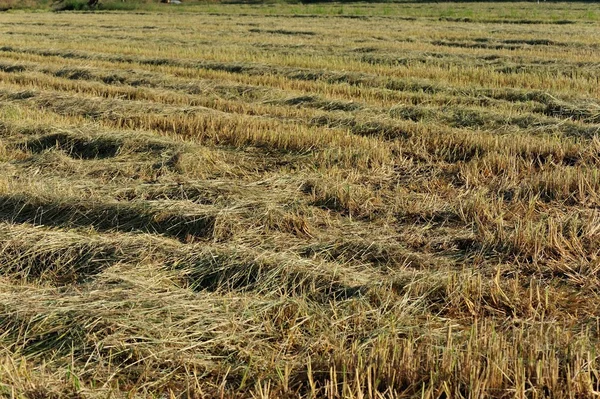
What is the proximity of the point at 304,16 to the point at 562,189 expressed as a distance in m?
27.1

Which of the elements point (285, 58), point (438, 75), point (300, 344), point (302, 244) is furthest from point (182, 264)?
point (285, 58)

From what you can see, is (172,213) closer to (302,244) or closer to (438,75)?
(302,244)

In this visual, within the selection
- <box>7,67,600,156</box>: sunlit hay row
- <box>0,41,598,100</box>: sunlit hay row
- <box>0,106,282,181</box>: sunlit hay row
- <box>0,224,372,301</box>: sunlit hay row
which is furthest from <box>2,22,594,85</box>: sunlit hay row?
<box>0,224,372,301</box>: sunlit hay row

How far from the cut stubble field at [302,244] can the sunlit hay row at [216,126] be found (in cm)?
4

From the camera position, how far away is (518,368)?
9.56 feet

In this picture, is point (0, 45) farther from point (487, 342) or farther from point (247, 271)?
point (487, 342)

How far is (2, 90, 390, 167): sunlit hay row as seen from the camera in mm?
7023

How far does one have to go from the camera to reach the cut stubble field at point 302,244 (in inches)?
121

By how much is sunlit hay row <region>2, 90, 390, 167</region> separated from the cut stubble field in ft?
0.12

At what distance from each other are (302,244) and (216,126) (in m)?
3.85

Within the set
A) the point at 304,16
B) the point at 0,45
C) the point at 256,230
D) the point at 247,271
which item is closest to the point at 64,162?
the point at 256,230

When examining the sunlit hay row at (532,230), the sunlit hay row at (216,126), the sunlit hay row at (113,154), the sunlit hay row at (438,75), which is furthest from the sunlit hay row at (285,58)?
the sunlit hay row at (532,230)

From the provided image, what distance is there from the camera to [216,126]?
8055 millimetres

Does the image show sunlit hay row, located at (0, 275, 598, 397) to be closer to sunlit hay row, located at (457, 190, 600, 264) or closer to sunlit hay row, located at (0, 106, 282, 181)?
sunlit hay row, located at (457, 190, 600, 264)
